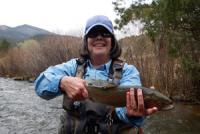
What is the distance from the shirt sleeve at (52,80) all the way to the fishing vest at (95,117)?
0.36 feet

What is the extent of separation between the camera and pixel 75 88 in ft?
11.7

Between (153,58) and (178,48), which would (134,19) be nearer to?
(153,58)

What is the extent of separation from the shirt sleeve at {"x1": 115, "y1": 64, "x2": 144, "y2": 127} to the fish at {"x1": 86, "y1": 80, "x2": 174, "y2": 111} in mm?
233

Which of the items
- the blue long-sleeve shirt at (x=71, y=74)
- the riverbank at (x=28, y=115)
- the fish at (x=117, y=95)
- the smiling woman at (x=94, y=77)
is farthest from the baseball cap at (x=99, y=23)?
the riverbank at (x=28, y=115)

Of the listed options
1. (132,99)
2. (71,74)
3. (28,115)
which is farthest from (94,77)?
(28,115)

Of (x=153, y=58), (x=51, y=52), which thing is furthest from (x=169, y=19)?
(x=51, y=52)

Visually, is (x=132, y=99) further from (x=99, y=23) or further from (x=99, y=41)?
(x=99, y=23)

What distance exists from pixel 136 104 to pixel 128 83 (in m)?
0.48

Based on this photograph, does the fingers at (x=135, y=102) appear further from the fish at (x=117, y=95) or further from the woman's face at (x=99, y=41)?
the woman's face at (x=99, y=41)

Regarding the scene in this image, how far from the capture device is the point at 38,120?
12.0 meters

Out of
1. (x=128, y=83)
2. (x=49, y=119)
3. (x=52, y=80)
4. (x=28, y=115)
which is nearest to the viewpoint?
(x=52, y=80)

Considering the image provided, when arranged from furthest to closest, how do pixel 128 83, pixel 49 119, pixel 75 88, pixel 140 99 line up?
1. pixel 49 119
2. pixel 128 83
3. pixel 75 88
4. pixel 140 99

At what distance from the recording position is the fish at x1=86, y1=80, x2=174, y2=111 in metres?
3.47

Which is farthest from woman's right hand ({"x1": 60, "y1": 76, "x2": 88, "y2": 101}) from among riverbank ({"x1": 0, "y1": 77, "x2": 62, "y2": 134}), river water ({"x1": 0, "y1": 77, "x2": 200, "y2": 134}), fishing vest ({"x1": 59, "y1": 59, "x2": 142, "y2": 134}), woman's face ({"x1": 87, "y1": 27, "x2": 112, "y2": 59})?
riverbank ({"x1": 0, "y1": 77, "x2": 62, "y2": 134})
